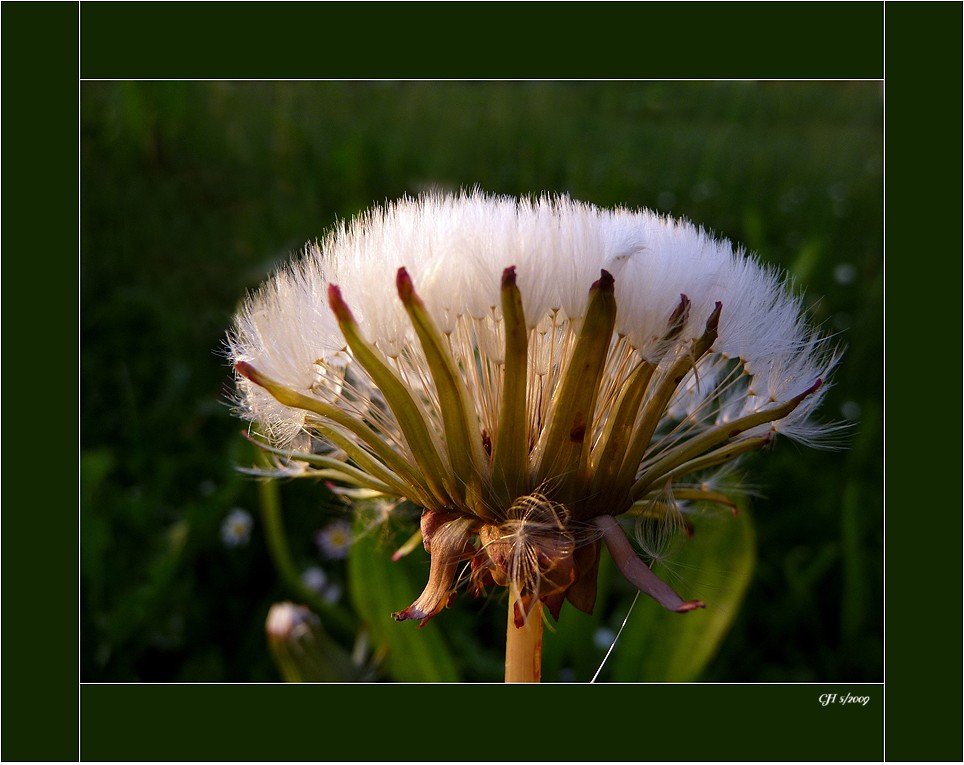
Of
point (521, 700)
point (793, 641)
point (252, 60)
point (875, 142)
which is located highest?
point (875, 142)

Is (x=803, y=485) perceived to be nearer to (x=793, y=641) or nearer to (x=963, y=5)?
(x=793, y=641)

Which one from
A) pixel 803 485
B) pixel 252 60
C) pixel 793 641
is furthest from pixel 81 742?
pixel 803 485

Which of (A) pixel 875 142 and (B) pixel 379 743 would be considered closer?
(B) pixel 379 743

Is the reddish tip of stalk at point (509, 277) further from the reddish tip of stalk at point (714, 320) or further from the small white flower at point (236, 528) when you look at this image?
the small white flower at point (236, 528)

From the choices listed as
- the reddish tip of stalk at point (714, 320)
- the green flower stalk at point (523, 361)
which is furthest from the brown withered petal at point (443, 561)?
the reddish tip of stalk at point (714, 320)

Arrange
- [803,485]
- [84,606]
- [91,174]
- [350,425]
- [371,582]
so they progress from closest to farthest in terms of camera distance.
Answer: [350,425] < [371,582] < [84,606] < [803,485] < [91,174]

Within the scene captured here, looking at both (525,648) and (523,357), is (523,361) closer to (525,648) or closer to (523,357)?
(523,357)

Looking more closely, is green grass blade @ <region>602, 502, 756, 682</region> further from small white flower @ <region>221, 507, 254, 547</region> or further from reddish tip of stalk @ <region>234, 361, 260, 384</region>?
small white flower @ <region>221, 507, 254, 547</region>

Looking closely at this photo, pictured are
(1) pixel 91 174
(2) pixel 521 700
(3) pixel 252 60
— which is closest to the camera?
(2) pixel 521 700

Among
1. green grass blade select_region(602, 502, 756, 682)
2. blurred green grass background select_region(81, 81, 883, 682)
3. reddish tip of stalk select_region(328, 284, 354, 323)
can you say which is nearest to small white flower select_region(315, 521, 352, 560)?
blurred green grass background select_region(81, 81, 883, 682)
